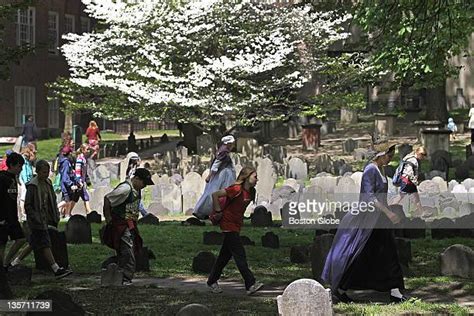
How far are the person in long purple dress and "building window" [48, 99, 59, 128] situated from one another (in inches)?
1648

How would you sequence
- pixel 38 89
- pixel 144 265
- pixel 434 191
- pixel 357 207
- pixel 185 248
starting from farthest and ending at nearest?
1. pixel 38 89
2. pixel 434 191
3. pixel 185 248
4. pixel 144 265
5. pixel 357 207

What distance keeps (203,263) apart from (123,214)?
209cm

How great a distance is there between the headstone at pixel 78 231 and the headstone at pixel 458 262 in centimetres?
646

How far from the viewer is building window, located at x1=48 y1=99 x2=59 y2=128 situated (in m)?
51.5

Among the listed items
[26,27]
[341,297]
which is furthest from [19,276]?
[26,27]

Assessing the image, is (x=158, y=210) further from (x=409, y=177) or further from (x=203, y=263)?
(x=203, y=263)

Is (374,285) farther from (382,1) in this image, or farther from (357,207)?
(382,1)

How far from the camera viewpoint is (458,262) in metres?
12.8

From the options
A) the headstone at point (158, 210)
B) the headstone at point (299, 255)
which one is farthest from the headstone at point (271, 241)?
the headstone at point (158, 210)

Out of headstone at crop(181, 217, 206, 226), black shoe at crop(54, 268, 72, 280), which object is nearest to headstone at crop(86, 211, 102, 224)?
headstone at crop(181, 217, 206, 226)

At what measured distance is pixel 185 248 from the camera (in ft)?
53.5

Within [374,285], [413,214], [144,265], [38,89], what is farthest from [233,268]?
[38,89]

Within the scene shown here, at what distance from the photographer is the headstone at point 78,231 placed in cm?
1664

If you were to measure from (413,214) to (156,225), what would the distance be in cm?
514
